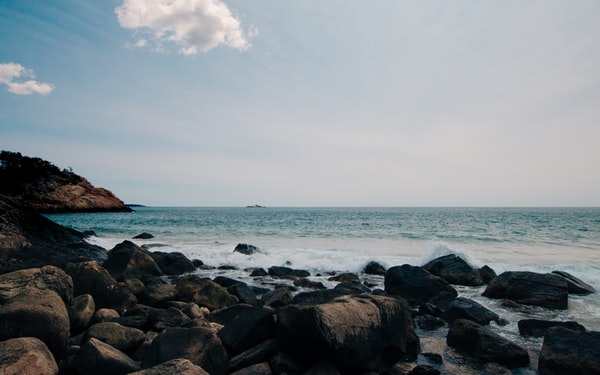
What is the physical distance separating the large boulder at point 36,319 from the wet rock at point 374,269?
11.1 meters

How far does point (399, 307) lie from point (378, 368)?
3.54ft

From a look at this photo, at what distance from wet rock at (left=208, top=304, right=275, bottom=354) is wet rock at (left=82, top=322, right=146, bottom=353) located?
125 cm

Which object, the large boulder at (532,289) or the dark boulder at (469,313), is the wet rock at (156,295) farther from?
the large boulder at (532,289)

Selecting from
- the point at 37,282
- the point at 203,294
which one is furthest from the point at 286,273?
the point at 37,282

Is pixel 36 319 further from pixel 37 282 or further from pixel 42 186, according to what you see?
pixel 42 186

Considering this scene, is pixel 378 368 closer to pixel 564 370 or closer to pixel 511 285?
pixel 564 370

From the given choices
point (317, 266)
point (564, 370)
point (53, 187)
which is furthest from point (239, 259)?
point (53, 187)

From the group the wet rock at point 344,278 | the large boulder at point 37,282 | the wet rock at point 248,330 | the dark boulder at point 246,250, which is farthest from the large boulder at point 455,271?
the large boulder at point 37,282

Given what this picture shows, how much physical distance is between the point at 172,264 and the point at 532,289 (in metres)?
12.5

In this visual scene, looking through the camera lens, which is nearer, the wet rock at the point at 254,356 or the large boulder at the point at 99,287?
the wet rock at the point at 254,356

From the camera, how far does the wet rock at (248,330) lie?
17.0 feet

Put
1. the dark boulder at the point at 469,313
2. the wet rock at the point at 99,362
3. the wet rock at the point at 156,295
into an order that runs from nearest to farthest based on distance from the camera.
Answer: the wet rock at the point at 99,362 < the dark boulder at the point at 469,313 < the wet rock at the point at 156,295

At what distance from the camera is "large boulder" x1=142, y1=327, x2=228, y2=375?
446cm

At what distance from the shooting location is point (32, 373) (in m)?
3.53
